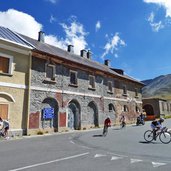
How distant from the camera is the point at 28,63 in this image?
1798 cm

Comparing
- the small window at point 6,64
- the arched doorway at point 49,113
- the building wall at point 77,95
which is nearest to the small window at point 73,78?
the building wall at point 77,95

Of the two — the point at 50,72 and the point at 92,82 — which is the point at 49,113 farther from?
the point at 92,82

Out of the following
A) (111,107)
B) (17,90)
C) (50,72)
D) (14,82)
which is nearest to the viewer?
(14,82)

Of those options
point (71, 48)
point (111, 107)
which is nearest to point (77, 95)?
point (111, 107)

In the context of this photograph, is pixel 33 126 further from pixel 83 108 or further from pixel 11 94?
pixel 83 108

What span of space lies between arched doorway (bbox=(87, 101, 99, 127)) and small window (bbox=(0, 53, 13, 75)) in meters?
10.5

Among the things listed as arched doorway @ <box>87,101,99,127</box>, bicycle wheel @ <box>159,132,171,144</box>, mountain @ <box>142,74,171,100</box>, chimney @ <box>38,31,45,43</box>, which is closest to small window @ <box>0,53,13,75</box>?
chimney @ <box>38,31,45,43</box>

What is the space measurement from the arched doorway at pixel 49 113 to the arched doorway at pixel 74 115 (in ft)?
7.12

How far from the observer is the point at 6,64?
1656 centimetres

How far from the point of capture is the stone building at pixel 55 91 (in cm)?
1708

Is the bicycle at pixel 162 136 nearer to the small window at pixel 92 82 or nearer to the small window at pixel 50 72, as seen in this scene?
the small window at pixel 50 72

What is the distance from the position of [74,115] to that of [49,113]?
12.8ft

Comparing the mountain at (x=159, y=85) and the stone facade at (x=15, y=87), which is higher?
the mountain at (x=159, y=85)

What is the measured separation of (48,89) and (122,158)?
1235cm
